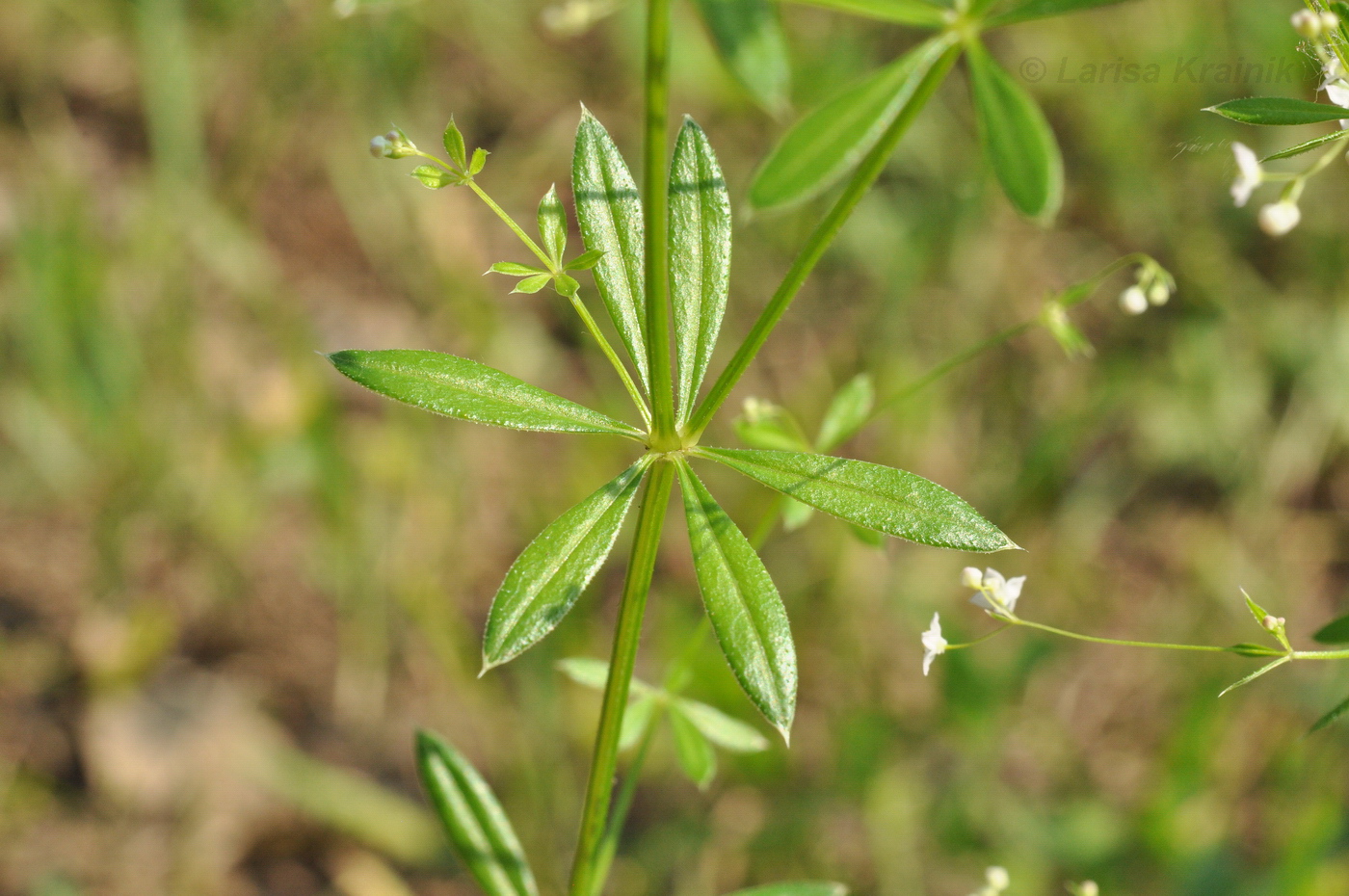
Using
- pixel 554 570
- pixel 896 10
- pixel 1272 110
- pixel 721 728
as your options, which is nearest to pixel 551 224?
pixel 554 570

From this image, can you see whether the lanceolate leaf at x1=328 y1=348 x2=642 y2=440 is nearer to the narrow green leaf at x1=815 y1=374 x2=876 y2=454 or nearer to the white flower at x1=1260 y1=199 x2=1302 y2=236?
the narrow green leaf at x1=815 y1=374 x2=876 y2=454

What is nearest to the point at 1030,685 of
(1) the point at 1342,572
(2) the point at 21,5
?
(1) the point at 1342,572

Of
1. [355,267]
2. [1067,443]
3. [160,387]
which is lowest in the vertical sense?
[1067,443]

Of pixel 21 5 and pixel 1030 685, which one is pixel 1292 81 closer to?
pixel 1030 685

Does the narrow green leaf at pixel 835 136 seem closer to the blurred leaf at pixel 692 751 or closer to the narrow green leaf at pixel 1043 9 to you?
the narrow green leaf at pixel 1043 9

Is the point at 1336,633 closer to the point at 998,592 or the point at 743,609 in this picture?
the point at 998,592

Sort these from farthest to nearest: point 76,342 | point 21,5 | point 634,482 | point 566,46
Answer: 1. point 566,46
2. point 21,5
3. point 76,342
4. point 634,482

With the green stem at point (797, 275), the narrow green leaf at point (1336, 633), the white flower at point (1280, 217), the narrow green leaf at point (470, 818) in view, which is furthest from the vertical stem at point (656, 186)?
the narrow green leaf at point (1336, 633)
